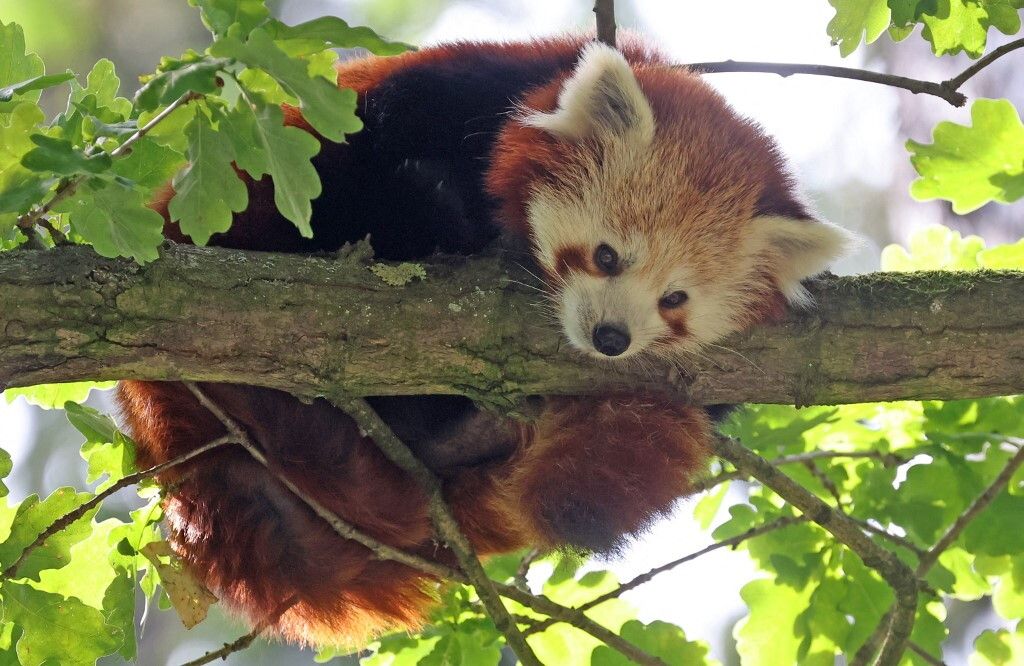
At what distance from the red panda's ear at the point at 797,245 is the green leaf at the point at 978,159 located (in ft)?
0.93

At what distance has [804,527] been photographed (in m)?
3.02

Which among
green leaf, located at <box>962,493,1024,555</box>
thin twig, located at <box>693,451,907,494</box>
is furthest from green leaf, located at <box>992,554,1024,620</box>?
thin twig, located at <box>693,451,907,494</box>

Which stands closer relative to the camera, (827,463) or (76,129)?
(76,129)

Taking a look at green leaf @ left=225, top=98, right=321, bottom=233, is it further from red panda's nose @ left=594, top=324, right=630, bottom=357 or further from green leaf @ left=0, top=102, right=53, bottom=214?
red panda's nose @ left=594, top=324, right=630, bottom=357

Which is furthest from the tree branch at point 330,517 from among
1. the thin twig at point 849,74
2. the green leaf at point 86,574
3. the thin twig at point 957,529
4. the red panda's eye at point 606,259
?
the thin twig at point 849,74

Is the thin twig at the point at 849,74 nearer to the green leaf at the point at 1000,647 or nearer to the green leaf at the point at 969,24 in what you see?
the green leaf at the point at 969,24

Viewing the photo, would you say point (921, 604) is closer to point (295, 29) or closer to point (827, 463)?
point (827, 463)

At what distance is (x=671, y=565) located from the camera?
2812 mm

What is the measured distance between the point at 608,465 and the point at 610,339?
359mm

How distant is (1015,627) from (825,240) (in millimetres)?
1352

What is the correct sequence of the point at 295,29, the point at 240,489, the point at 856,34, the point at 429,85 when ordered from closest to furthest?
the point at 295,29
the point at 856,34
the point at 240,489
the point at 429,85

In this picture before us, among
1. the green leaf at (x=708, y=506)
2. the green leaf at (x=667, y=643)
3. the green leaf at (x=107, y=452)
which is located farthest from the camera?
the green leaf at (x=708, y=506)

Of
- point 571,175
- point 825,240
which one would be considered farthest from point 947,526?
point 571,175

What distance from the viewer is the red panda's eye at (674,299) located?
10.1 feet
